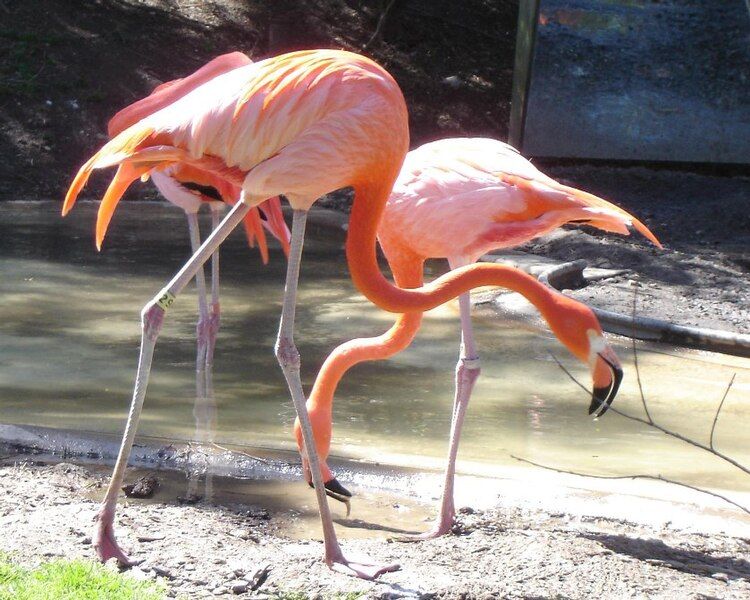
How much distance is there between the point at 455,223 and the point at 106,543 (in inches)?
65.8

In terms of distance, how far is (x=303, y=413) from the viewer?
10.7ft

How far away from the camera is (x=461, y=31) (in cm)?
1447

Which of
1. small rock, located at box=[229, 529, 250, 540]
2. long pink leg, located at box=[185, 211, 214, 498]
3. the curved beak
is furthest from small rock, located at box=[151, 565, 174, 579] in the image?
long pink leg, located at box=[185, 211, 214, 498]

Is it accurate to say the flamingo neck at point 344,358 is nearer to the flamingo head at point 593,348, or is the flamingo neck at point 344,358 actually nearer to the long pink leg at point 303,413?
the long pink leg at point 303,413

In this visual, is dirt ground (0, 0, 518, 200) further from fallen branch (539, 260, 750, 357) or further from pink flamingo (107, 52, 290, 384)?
fallen branch (539, 260, 750, 357)

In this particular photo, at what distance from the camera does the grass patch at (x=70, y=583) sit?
2.80m

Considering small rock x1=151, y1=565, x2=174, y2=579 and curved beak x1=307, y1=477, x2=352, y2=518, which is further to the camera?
curved beak x1=307, y1=477, x2=352, y2=518

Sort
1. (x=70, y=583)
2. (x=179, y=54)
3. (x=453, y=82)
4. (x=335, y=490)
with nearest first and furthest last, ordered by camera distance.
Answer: (x=70, y=583) → (x=335, y=490) → (x=179, y=54) → (x=453, y=82)

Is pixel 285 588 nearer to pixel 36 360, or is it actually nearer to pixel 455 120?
pixel 36 360

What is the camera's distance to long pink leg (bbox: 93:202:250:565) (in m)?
3.16

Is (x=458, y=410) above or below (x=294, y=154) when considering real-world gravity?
below

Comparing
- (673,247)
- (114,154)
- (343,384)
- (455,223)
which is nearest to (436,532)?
(455,223)

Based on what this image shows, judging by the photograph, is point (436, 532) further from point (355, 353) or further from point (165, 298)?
point (165, 298)

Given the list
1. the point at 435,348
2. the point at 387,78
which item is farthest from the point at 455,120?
the point at 387,78
